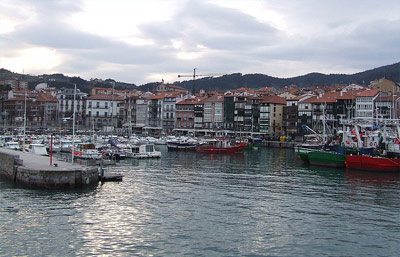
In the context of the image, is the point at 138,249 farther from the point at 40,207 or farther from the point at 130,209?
the point at 40,207

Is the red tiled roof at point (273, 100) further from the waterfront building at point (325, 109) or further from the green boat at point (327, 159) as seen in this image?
the green boat at point (327, 159)

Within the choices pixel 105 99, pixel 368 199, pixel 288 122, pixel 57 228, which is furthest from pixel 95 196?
pixel 105 99

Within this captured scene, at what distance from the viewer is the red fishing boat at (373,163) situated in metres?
49.2


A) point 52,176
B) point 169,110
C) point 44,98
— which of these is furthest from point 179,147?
point 44,98

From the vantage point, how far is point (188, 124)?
124500 millimetres

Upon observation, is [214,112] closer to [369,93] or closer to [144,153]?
[369,93]

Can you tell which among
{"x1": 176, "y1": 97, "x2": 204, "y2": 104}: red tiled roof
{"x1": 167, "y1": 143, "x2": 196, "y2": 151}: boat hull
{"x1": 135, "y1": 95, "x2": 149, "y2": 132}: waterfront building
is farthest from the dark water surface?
{"x1": 135, "y1": 95, "x2": 149, "y2": 132}: waterfront building

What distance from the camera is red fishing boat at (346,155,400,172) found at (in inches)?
1938

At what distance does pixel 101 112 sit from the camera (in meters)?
139

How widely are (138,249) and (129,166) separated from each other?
104ft

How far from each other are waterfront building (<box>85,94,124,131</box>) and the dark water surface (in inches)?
4033

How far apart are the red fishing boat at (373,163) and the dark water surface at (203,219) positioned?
11.8 metres

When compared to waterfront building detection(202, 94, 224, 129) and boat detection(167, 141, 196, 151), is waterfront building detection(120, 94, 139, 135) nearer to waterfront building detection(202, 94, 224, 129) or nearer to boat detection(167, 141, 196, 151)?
waterfront building detection(202, 94, 224, 129)

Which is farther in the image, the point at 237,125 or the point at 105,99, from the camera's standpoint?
the point at 105,99
